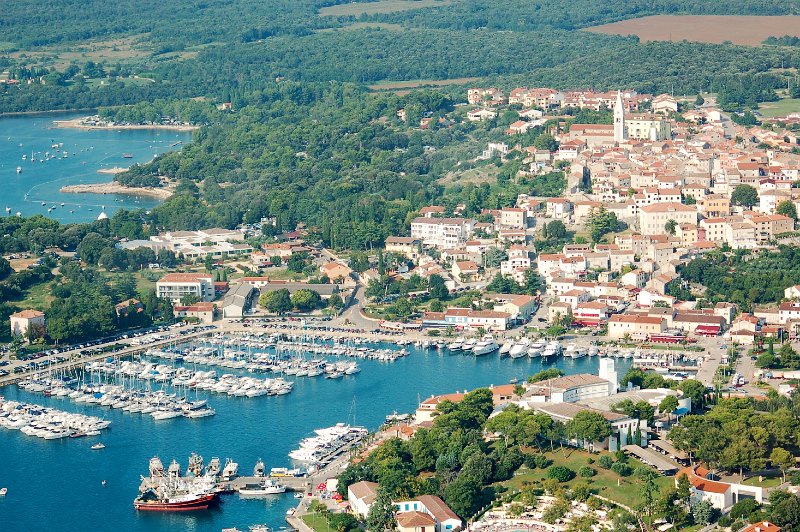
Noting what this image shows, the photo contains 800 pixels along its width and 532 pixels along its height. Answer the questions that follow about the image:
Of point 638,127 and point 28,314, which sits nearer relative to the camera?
point 28,314

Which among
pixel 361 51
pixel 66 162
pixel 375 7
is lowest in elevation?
pixel 66 162

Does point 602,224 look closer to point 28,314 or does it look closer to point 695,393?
point 695,393

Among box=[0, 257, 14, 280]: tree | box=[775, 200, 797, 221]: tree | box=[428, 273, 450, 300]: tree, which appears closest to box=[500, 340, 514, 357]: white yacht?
box=[428, 273, 450, 300]: tree

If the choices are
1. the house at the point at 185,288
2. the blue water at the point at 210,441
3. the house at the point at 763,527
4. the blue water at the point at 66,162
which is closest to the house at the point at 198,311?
the house at the point at 185,288

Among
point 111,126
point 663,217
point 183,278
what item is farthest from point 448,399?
point 111,126

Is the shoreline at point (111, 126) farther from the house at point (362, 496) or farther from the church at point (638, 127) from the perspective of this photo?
the house at point (362, 496)

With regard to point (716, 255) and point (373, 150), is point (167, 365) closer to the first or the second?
point (716, 255)
